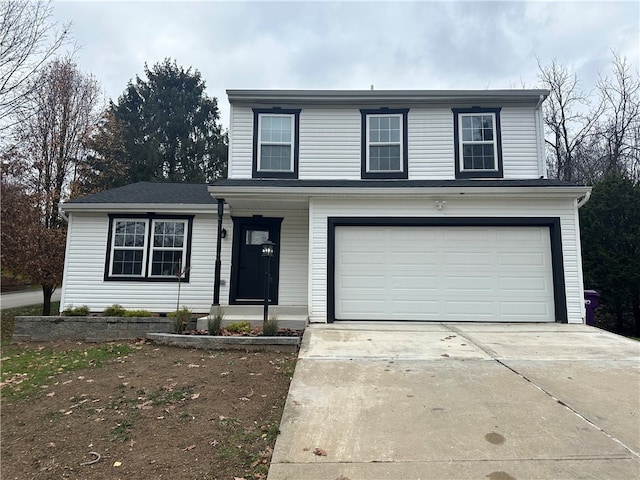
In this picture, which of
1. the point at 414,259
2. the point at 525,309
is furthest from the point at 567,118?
the point at 414,259

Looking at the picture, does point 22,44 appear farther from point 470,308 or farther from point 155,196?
point 470,308

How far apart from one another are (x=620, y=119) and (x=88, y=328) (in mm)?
21711

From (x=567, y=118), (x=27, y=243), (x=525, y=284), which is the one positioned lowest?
(x=525, y=284)

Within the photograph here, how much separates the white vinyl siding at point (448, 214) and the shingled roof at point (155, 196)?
10.3 ft

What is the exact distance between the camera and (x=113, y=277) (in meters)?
8.67

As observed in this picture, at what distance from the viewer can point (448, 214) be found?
755 cm

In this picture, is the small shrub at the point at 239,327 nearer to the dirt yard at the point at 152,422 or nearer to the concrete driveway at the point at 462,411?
the dirt yard at the point at 152,422

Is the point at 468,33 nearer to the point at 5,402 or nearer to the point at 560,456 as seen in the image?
Result: the point at 560,456

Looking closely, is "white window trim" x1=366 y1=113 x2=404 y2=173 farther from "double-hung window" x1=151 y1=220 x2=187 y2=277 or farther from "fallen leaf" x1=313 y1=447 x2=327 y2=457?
"fallen leaf" x1=313 y1=447 x2=327 y2=457

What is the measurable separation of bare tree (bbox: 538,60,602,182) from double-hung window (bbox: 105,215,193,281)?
17.7m

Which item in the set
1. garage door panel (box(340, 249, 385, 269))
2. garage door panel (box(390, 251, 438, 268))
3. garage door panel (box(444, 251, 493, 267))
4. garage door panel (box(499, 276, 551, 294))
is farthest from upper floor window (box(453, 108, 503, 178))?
garage door panel (box(340, 249, 385, 269))

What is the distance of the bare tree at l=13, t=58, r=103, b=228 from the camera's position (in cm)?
1323

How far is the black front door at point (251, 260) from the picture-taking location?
28.5ft

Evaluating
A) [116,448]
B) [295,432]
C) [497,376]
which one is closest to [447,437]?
[295,432]
